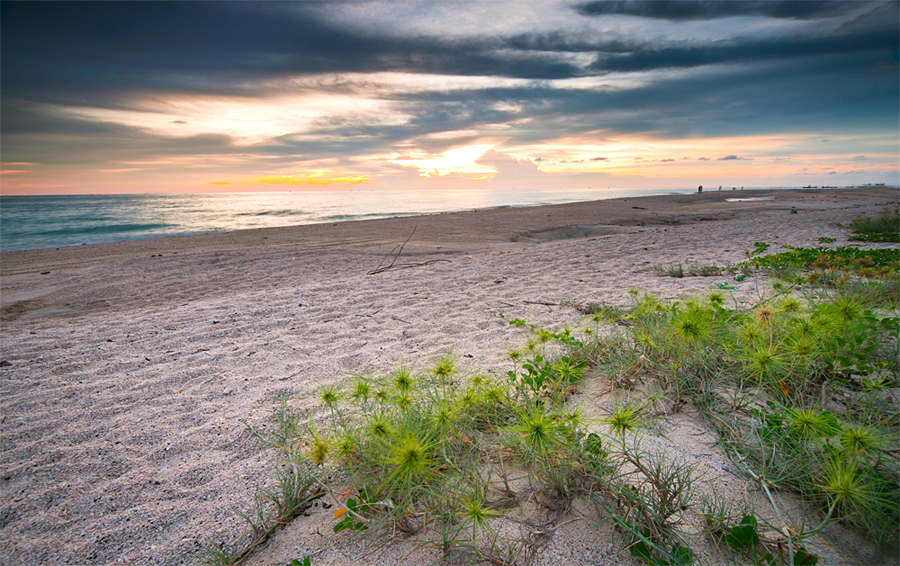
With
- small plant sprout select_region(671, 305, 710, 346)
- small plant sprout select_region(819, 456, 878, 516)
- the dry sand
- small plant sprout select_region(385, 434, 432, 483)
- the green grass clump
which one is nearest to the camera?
small plant sprout select_region(819, 456, 878, 516)

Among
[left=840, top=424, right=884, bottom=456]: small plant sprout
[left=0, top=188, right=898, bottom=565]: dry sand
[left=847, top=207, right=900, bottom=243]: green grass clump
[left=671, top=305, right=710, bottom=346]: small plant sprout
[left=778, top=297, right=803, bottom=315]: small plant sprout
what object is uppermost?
[left=847, top=207, right=900, bottom=243]: green grass clump

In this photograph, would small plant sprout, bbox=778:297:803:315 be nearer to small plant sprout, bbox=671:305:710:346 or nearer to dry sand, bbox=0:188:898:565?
small plant sprout, bbox=671:305:710:346

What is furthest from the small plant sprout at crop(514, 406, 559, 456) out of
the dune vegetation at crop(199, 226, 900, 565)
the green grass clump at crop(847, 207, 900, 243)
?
the green grass clump at crop(847, 207, 900, 243)

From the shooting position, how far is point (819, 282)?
4.02 meters

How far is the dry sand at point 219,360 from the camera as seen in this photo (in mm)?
1687

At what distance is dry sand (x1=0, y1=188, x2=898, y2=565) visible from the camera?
5.53ft

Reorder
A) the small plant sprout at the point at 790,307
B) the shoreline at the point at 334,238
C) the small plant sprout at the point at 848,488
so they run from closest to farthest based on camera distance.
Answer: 1. the small plant sprout at the point at 848,488
2. the small plant sprout at the point at 790,307
3. the shoreline at the point at 334,238

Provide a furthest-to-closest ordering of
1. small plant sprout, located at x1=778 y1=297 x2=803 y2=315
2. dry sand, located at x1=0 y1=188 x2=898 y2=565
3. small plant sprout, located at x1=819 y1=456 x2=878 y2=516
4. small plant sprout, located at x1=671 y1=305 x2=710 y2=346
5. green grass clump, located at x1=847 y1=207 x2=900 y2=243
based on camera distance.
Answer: green grass clump, located at x1=847 y1=207 x2=900 y2=243 < small plant sprout, located at x1=778 y1=297 x2=803 y2=315 < small plant sprout, located at x1=671 y1=305 x2=710 y2=346 < dry sand, located at x1=0 y1=188 x2=898 y2=565 < small plant sprout, located at x1=819 y1=456 x2=878 y2=516

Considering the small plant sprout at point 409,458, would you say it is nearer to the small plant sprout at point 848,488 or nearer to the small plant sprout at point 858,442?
the small plant sprout at point 848,488

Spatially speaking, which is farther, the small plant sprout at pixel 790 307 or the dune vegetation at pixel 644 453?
the small plant sprout at pixel 790 307

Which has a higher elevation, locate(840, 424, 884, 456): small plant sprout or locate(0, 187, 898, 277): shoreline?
locate(0, 187, 898, 277): shoreline

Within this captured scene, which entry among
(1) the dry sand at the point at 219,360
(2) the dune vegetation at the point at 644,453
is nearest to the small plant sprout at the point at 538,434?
(2) the dune vegetation at the point at 644,453

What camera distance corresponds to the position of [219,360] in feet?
11.2

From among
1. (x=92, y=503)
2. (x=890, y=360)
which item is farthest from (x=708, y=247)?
(x=92, y=503)
